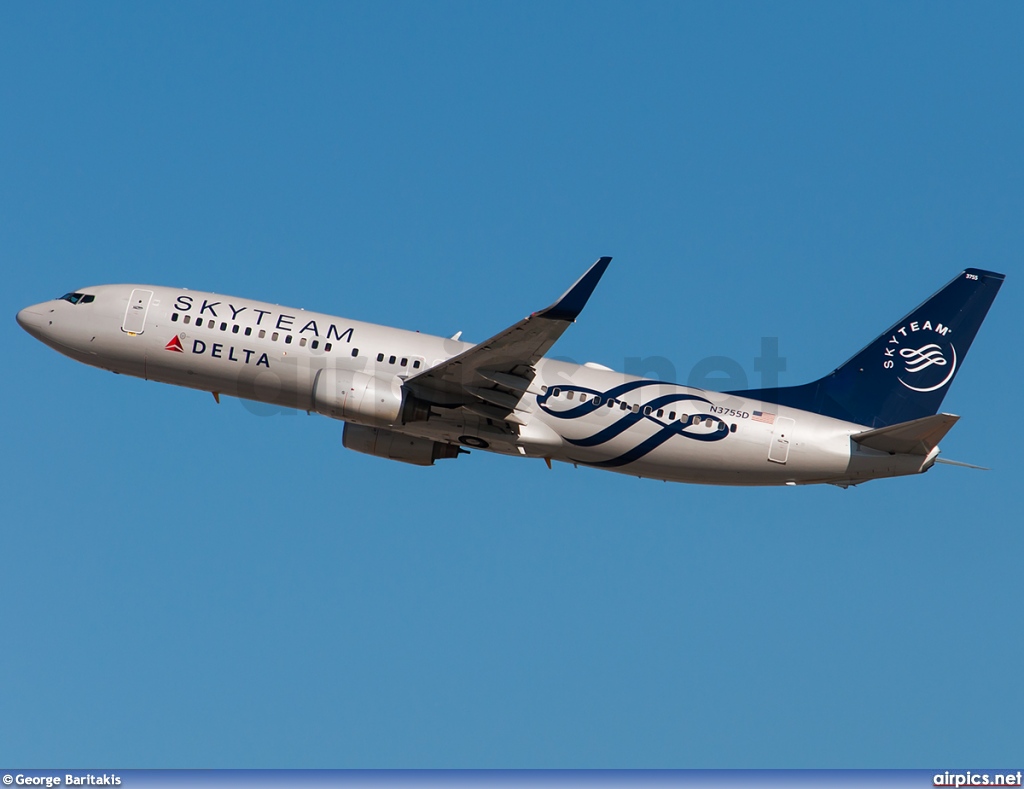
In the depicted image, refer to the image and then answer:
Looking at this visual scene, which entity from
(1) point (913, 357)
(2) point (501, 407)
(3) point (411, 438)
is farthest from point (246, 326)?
(1) point (913, 357)

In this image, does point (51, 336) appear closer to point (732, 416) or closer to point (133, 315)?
point (133, 315)

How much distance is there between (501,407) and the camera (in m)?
39.0

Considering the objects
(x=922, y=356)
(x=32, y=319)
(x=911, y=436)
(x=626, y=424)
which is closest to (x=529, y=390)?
(x=626, y=424)

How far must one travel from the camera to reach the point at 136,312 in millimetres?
41812

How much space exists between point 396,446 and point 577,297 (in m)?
11.0

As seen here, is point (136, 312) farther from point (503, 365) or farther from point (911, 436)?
point (911, 436)

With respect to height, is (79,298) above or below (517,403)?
above

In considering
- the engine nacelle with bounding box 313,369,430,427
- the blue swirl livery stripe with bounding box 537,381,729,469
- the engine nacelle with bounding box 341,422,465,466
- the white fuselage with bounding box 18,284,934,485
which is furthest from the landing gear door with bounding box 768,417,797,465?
the engine nacelle with bounding box 313,369,430,427

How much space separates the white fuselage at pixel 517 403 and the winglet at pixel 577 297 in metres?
5.74

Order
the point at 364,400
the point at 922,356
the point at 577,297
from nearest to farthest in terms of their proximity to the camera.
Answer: the point at 577,297, the point at 364,400, the point at 922,356

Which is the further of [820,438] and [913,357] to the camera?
[913,357]

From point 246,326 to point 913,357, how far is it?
2351 cm

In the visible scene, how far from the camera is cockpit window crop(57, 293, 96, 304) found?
42.7 metres

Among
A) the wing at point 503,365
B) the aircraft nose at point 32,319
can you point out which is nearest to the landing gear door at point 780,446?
the wing at point 503,365
